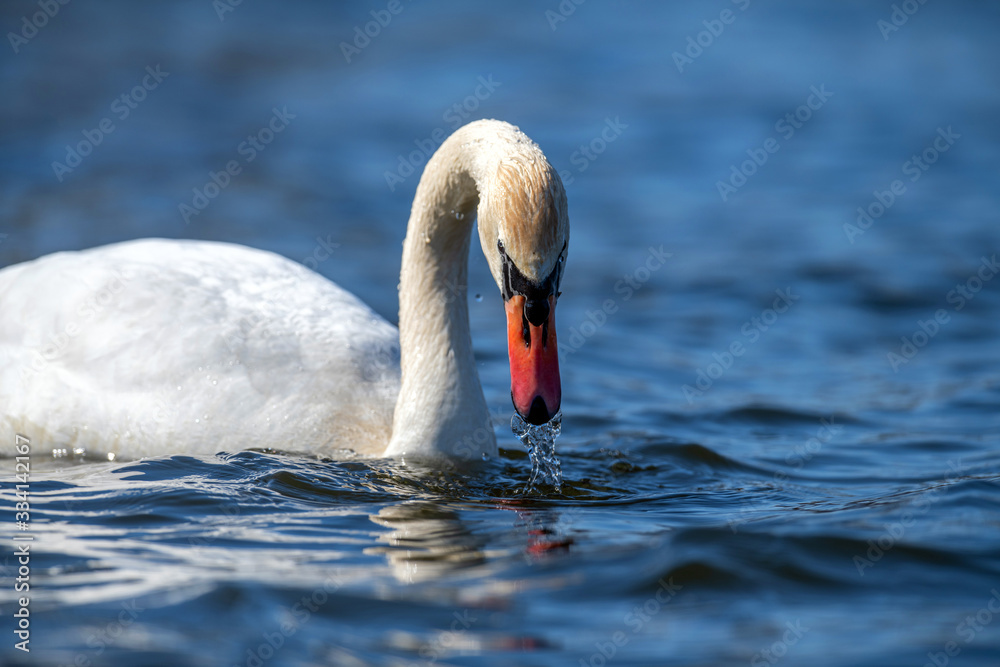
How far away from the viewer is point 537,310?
242 inches

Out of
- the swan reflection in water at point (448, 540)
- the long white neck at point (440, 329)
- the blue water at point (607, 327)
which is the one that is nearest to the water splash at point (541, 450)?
the blue water at point (607, 327)

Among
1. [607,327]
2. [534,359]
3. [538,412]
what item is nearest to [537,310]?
[534,359]

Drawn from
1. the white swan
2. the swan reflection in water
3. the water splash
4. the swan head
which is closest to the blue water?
the swan reflection in water

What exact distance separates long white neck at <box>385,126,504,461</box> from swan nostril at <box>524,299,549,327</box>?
3.92ft

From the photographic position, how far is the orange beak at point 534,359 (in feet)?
20.2

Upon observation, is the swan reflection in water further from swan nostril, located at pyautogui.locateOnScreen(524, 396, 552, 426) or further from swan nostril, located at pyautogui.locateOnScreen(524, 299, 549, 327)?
swan nostril, located at pyautogui.locateOnScreen(524, 299, 549, 327)

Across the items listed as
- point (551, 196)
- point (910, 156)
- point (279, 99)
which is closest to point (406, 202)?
point (279, 99)

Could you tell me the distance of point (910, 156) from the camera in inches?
670

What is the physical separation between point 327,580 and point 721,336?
263 inches

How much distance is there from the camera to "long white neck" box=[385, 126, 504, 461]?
7293 millimetres

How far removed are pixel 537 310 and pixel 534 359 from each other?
0.26 metres

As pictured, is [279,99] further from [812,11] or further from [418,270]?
[418,270]

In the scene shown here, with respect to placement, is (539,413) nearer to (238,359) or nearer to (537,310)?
(537,310)

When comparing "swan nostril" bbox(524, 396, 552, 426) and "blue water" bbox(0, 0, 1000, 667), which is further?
"swan nostril" bbox(524, 396, 552, 426)
